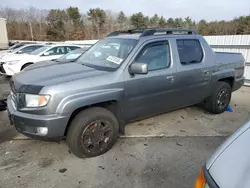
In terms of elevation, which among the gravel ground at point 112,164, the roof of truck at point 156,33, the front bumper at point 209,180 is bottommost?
the gravel ground at point 112,164

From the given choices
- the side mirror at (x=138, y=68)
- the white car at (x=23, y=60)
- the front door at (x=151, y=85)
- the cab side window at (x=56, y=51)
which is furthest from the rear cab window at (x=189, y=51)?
the cab side window at (x=56, y=51)

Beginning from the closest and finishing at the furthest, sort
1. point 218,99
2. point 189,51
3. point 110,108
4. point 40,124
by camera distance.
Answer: point 40,124 → point 110,108 → point 189,51 → point 218,99

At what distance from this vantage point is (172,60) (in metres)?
3.70

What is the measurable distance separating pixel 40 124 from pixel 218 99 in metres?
3.85

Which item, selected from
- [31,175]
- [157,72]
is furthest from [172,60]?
[31,175]

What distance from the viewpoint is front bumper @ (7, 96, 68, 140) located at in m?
2.63

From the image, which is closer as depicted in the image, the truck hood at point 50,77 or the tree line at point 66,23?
the truck hood at point 50,77

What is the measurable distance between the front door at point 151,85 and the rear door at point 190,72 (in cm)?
25

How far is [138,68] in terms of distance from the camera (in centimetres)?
302

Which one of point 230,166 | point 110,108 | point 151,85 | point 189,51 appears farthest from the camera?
point 189,51

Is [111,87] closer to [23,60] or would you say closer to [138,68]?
[138,68]

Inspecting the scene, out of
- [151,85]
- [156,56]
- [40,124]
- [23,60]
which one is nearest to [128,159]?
[151,85]

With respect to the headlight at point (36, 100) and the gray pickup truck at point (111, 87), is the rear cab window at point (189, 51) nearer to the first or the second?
the gray pickup truck at point (111, 87)

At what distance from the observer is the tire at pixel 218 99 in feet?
15.2
